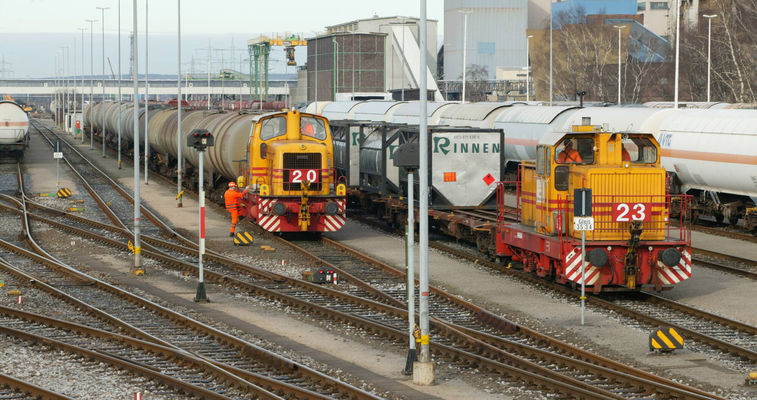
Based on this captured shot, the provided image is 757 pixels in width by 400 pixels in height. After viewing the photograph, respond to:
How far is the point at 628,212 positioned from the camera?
1905cm

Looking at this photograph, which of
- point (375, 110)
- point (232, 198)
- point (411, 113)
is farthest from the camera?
point (375, 110)

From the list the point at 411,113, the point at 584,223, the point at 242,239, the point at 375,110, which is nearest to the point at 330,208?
the point at 242,239

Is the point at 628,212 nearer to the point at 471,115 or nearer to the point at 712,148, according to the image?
the point at 712,148

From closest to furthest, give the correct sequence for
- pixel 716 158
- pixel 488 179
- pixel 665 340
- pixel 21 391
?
pixel 21 391 < pixel 665 340 < pixel 488 179 < pixel 716 158

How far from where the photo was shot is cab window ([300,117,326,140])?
29047 millimetres

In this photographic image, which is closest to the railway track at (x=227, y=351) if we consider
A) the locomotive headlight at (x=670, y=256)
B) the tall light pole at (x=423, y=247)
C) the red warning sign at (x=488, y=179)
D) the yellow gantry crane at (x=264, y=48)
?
the tall light pole at (x=423, y=247)

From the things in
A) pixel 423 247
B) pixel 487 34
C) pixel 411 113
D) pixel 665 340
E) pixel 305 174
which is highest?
pixel 487 34

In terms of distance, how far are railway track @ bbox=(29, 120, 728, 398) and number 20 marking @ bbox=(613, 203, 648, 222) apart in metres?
3.51

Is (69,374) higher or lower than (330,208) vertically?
lower

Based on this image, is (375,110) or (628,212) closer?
(628,212)

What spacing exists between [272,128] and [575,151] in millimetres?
11403

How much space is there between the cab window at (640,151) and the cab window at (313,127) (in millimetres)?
11179

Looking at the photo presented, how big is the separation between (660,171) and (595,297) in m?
2.61

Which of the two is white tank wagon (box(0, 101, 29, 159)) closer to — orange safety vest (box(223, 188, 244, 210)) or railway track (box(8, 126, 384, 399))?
orange safety vest (box(223, 188, 244, 210))
